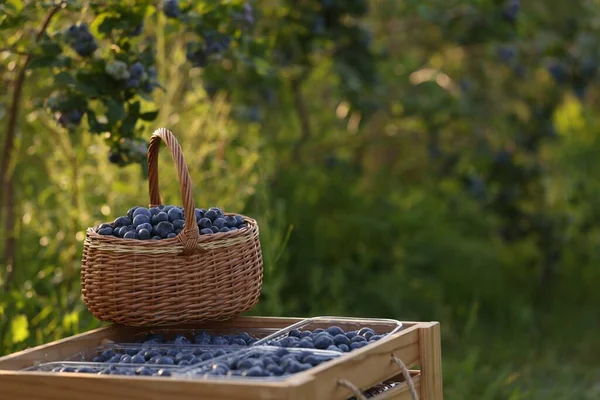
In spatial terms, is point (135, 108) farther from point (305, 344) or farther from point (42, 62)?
point (305, 344)

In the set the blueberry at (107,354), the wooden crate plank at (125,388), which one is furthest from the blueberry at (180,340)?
the wooden crate plank at (125,388)

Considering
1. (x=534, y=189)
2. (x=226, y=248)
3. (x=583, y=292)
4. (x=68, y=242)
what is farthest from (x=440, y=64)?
(x=226, y=248)

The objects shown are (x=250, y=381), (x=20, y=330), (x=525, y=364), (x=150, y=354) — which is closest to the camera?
(x=250, y=381)

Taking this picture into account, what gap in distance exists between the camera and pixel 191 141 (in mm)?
3949

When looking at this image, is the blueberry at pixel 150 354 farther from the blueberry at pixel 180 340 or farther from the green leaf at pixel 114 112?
the green leaf at pixel 114 112

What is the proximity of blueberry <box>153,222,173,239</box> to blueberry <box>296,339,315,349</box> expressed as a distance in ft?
1.16

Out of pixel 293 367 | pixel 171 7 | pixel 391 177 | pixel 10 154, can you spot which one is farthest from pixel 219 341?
pixel 391 177

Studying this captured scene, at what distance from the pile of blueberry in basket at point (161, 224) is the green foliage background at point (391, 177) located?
0.83 metres

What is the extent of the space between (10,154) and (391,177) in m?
2.90

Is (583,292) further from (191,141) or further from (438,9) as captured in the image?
(191,141)

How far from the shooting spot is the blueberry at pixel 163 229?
2.08m

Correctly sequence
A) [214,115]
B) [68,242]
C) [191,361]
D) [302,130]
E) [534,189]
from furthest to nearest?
[534,189], [302,130], [214,115], [68,242], [191,361]

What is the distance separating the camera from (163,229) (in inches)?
82.1

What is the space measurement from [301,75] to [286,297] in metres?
1.00
